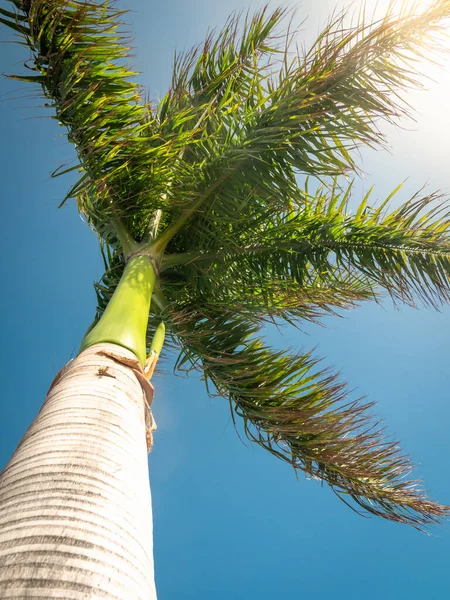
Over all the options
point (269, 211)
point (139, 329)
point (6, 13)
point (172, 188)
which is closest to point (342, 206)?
point (269, 211)

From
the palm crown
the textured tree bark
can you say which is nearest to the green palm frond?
the palm crown

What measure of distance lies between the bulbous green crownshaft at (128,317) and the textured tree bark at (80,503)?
0.61 metres

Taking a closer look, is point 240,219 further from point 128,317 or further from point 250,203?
point 128,317

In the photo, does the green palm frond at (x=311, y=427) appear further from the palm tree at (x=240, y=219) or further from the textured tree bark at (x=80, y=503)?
the textured tree bark at (x=80, y=503)

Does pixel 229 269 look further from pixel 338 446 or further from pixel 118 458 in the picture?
pixel 118 458

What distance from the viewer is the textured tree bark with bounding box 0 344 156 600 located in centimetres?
135

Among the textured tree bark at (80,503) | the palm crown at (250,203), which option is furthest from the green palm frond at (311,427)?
the textured tree bark at (80,503)

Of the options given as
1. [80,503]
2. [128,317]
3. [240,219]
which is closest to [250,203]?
[240,219]

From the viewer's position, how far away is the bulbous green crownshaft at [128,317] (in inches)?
121

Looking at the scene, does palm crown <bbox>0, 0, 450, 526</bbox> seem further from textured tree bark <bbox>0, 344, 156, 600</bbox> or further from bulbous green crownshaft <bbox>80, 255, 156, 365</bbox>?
textured tree bark <bbox>0, 344, 156, 600</bbox>

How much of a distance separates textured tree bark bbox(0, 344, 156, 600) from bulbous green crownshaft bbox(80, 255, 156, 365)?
611mm

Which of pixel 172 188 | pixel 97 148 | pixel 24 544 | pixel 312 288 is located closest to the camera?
pixel 24 544

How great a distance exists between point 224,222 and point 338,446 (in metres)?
2.35

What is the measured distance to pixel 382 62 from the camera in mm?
4152
